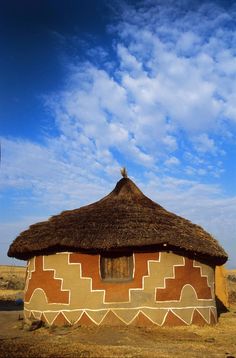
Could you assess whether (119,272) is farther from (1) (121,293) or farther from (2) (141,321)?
(2) (141,321)

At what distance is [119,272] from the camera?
13.6 metres

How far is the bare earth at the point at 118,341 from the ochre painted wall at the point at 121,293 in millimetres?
467

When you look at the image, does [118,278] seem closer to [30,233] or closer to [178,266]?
[178,266]

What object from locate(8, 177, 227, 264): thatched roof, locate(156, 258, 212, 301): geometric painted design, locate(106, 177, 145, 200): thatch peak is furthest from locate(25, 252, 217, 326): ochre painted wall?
locate(106, 177, 145, 200): thatch peak

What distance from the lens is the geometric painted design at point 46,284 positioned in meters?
13.6

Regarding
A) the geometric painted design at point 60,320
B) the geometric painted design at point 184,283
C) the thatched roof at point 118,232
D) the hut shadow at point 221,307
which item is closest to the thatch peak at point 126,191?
the thatched roof at point 118,232

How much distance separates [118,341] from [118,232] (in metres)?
3.52

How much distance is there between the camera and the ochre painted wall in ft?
43.2

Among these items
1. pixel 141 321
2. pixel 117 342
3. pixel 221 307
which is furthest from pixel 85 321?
pixel 221 307

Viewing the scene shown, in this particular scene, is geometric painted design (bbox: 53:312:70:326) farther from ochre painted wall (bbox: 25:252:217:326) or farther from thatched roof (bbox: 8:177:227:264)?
thatched roof (bbox: 8:177:227:264)

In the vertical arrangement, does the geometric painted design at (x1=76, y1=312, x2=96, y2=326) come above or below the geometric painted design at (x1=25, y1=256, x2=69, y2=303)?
below

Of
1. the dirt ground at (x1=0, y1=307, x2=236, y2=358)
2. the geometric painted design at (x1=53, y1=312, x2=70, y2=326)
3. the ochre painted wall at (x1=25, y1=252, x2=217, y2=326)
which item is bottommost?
the dirt ground at (x1=0, y1=307, x2=236, y2=358)

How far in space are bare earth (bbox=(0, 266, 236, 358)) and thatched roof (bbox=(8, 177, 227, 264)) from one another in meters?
2.33

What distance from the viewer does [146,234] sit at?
43.7 feet
